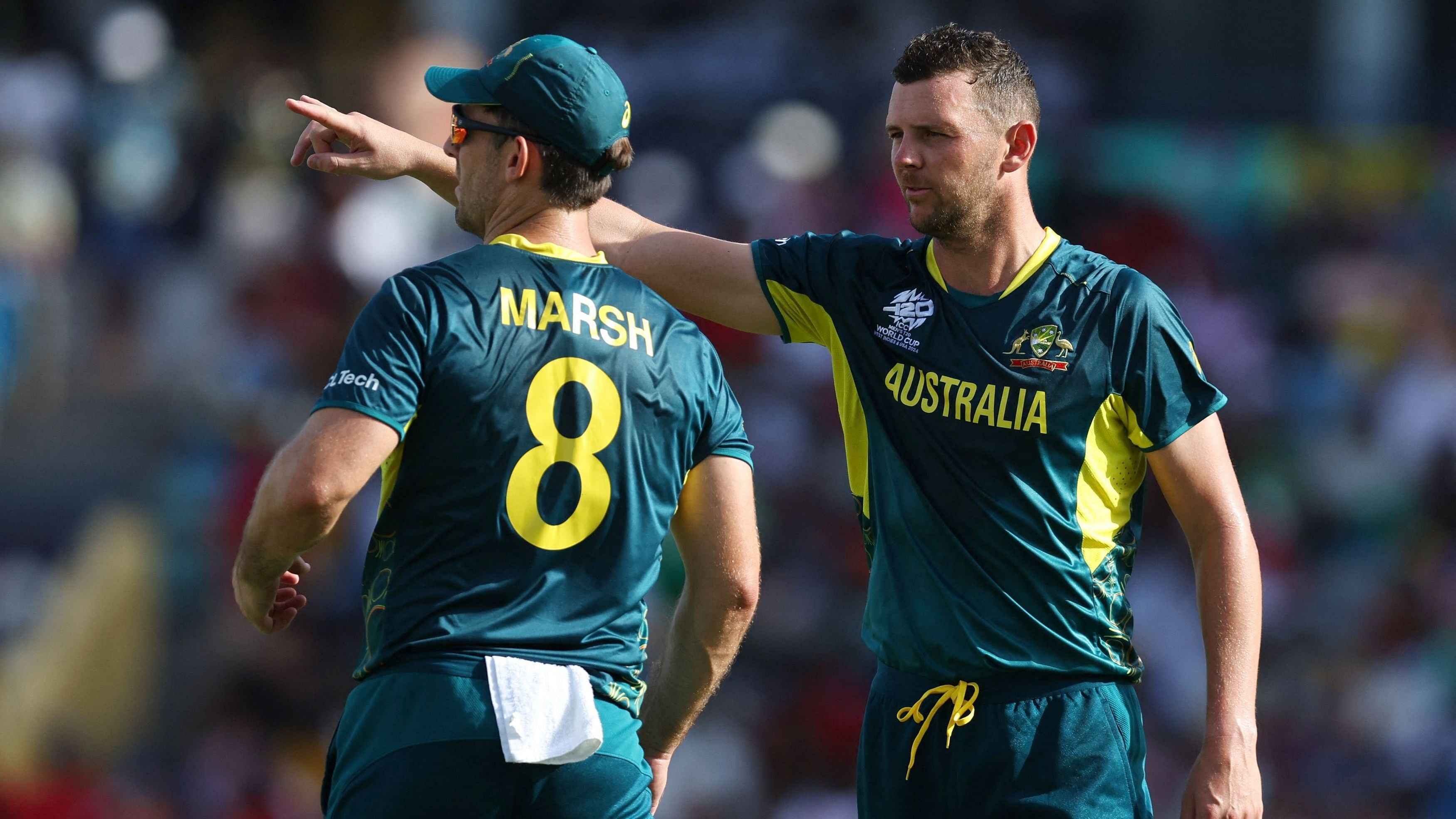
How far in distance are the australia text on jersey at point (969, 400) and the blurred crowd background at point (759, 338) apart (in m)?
5.56

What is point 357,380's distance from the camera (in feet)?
10.2

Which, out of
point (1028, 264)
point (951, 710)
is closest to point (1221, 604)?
point (951, 710)

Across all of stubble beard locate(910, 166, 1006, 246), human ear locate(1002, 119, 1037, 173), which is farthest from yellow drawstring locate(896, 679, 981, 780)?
human ear locate(1002, 119, 1037, 173)

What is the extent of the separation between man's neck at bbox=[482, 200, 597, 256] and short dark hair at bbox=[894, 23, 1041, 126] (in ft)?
3.17

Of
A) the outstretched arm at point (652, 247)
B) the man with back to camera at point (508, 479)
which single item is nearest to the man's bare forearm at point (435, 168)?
the outstretched arm at point (652, 247)

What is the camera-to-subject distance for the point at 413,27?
13883mm

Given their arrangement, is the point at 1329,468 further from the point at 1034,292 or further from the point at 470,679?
the point at 470,679

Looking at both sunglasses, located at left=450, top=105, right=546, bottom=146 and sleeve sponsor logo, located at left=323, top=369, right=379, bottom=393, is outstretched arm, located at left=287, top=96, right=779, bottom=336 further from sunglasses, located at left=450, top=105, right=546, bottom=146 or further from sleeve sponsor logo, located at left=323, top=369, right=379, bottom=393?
sleeve sponsor logo, located at left=323, top=369, right=379, bottom=393

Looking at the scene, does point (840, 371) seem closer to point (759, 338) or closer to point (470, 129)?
point (470, 129)

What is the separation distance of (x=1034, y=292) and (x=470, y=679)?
1687 mm

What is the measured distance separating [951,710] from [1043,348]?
35.7 inches

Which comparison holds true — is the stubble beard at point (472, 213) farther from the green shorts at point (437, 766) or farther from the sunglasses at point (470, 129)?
the green shorts at point (437, 766)

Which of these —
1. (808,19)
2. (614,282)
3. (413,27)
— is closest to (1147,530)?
(808,19)

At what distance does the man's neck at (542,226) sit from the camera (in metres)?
3.48
